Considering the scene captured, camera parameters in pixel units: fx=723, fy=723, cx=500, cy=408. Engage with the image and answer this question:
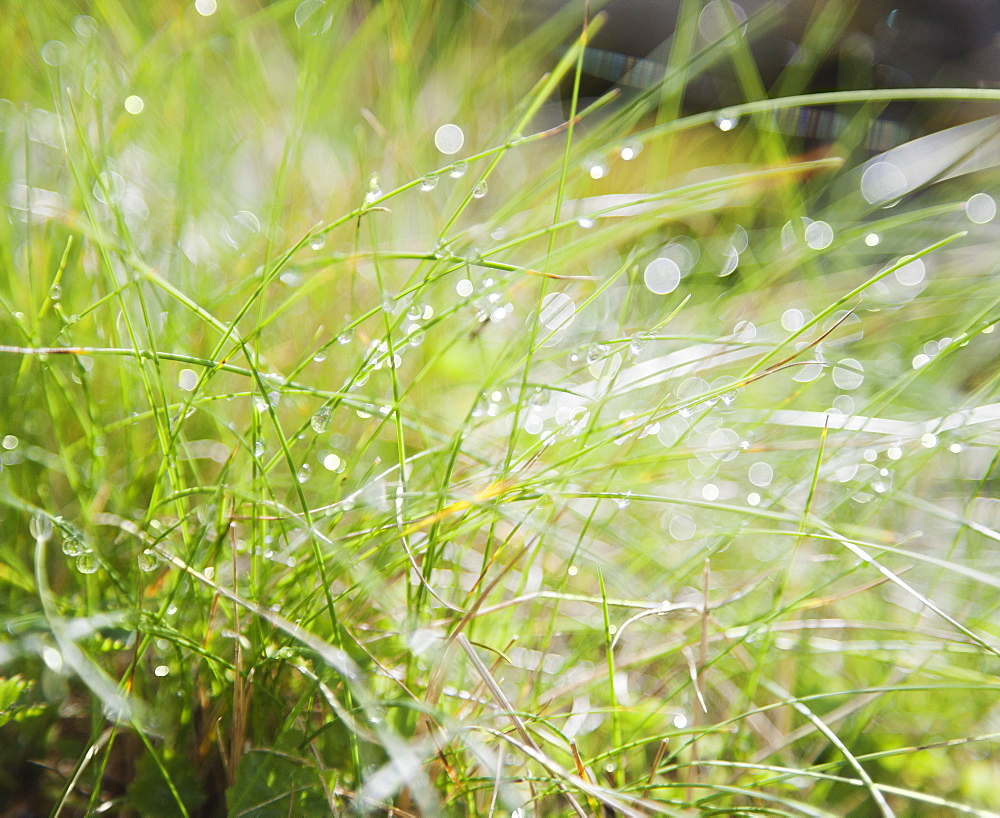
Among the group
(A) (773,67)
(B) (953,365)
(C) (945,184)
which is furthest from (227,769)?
(A) (773,67)

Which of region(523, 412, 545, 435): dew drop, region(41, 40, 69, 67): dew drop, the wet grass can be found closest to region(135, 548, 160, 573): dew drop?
the wet grass

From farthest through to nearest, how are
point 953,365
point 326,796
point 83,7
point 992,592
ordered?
1. point 83,7
2. point 953,365
3. point 992,592
4. point 326,796

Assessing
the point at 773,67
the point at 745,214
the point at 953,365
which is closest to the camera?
the point at 953,365

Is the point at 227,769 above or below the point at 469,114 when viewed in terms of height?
below

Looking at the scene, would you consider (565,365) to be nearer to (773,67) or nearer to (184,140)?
(184,140)

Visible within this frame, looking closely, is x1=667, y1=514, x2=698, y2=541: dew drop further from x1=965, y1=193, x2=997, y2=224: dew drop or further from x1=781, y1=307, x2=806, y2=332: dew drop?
x1=965, y1=193, x2=997, y2=224: dew drop

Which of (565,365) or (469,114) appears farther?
(469,114)

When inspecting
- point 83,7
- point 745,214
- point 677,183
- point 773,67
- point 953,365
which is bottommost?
point 953,365

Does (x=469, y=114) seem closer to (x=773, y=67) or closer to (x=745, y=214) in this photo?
(x=745, y=214)
